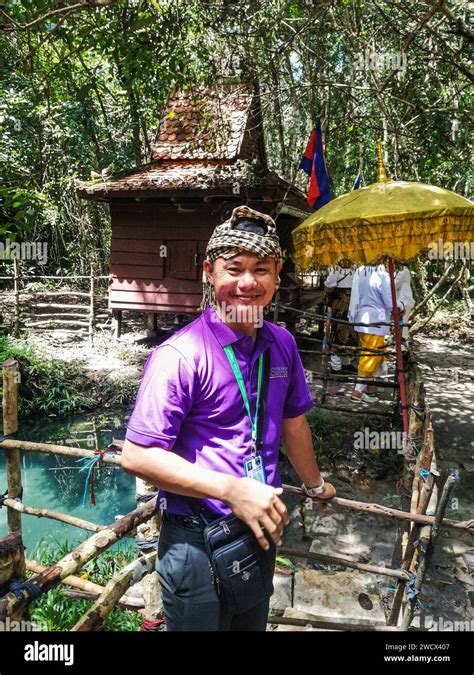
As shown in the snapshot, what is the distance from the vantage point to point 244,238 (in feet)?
5.60

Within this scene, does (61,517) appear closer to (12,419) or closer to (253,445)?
(12,419)

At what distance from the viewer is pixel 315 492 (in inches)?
85.7

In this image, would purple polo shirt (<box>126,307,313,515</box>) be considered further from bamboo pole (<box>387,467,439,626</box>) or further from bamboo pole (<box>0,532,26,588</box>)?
bamboo pole (<box>387,467,439,626</box>)

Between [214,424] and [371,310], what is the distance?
19.3 feet

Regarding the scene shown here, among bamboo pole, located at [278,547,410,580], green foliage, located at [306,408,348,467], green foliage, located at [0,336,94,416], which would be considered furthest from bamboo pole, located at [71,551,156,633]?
green foliage, located at [0,336,94,416]

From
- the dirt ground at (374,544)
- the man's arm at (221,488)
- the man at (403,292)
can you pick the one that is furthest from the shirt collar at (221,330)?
the man at (403,292)

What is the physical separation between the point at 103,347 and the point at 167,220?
353 cm

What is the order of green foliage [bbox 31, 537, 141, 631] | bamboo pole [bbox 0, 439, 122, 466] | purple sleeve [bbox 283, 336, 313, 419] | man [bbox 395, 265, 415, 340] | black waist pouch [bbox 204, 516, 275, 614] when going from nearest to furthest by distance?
black waist pouch [bbox 204, 516, 275, 614]
purple sleeve [bbox 283, 336, 313, 419]
bamboo pole [bbox 0, 439, 122, 466]
green foliage [bbox 31, 537, 141, 631]
man [bbox 395, 265, 415, 340]

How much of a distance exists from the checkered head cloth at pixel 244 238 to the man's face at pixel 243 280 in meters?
0.03

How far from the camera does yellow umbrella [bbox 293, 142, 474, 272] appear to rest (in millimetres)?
3957

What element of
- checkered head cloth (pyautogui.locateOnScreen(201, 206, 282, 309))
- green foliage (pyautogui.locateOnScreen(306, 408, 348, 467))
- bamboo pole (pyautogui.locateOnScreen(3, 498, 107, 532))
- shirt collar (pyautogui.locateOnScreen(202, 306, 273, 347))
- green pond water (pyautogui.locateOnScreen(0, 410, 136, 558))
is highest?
checkered head cloth (pyautogui.locateOnScreen(201, 206, 282, 309))

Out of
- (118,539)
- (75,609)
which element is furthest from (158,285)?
(118,539)

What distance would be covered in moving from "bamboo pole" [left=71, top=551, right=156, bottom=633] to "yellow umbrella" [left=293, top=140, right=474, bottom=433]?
3093 mm

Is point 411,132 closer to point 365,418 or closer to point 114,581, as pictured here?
point 365,418
